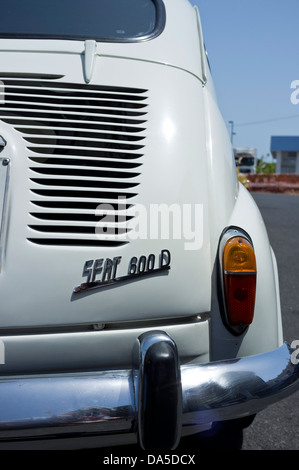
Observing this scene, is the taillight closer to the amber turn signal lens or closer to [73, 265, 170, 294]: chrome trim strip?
the amber turn signal lens

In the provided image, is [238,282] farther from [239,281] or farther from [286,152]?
[286,152]

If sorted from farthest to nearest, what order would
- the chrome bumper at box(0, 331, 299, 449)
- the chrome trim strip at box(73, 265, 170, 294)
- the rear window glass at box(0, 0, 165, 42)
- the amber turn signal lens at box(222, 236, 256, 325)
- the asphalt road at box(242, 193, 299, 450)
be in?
the asphalt road at box(242, 193, 299, 450), the rear window glass at box(0, 0, 165, 42), the amber turn signal lens at box(222, 236, 256, 325), the chrome trim strip at box(73, 265, 170, 294), the chrome bumper at box(0, 331, 299, 449)

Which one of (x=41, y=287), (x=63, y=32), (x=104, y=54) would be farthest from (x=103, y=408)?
(x=63, y=32)

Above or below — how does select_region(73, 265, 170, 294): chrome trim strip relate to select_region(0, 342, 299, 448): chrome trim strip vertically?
above

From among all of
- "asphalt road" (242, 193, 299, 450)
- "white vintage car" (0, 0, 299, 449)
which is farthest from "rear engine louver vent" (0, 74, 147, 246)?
"asphalt road" (242, 193, 299, 450)

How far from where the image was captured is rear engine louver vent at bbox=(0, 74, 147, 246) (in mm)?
1854

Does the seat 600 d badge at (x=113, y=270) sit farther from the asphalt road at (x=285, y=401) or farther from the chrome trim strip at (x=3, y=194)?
the asphalt road at (x=285, y=401)

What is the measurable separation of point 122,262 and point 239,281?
44 centimetres

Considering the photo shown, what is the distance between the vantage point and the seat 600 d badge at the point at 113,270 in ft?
5.86

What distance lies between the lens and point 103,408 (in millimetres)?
1634

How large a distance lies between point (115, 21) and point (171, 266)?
137 centimetres

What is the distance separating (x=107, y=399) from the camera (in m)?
1.65

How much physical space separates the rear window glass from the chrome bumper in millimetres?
1439
